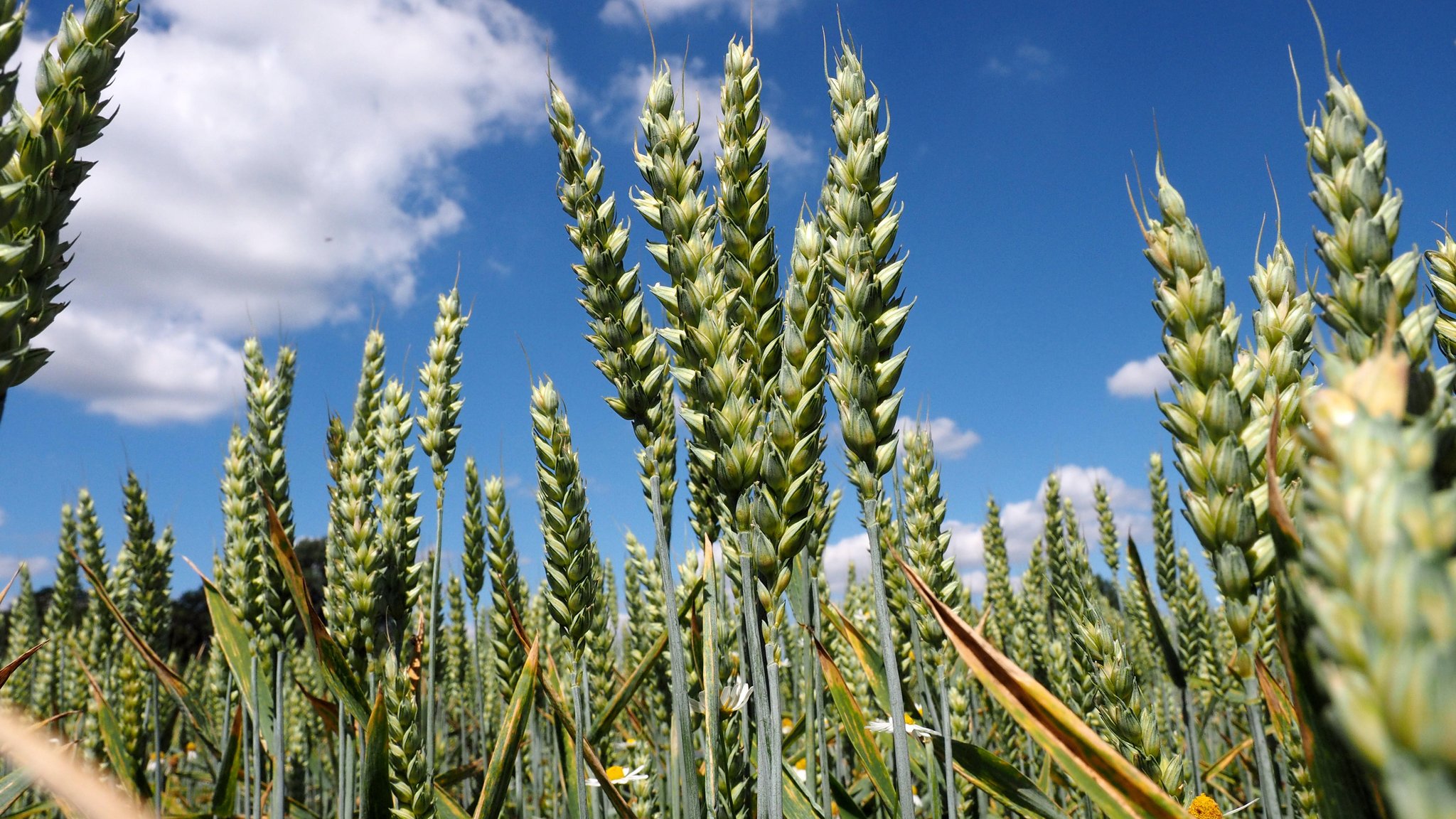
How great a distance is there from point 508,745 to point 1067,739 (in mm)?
1967

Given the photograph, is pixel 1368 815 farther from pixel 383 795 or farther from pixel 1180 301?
pixel 383 795

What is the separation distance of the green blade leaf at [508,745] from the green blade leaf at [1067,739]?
1709 millimetres

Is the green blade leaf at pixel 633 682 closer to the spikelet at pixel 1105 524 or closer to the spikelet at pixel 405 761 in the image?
the spikelet at pixel 405 761

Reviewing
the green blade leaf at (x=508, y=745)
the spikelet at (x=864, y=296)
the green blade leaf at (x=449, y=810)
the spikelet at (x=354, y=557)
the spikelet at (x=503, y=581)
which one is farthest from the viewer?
the spikelet at (x=503, y=581)

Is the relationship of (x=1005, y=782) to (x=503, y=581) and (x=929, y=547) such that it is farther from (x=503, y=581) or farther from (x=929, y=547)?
(x=503, y=581)

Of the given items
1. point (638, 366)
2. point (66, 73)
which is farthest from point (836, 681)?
point (66, 73)

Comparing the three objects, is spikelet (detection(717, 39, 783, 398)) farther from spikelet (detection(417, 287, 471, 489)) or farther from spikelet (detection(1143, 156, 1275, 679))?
spikelet (detection(417, 287, 471, 489))

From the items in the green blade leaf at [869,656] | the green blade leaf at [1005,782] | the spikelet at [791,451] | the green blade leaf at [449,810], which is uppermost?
the spikelet at [791,451]

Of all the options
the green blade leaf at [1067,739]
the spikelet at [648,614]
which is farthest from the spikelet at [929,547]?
the green blade leaf at [1067,739]

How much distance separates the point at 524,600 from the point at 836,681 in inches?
168

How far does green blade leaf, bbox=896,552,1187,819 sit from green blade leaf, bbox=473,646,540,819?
1709 mm

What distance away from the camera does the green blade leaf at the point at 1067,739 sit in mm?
1090

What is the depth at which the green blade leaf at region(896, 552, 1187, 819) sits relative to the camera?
1090 mm

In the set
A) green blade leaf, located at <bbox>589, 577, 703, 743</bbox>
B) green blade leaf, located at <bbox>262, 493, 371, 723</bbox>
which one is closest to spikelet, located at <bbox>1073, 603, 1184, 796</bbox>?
green blade leaf, located at <bbox>589, 577, 703, 743</bbox>
